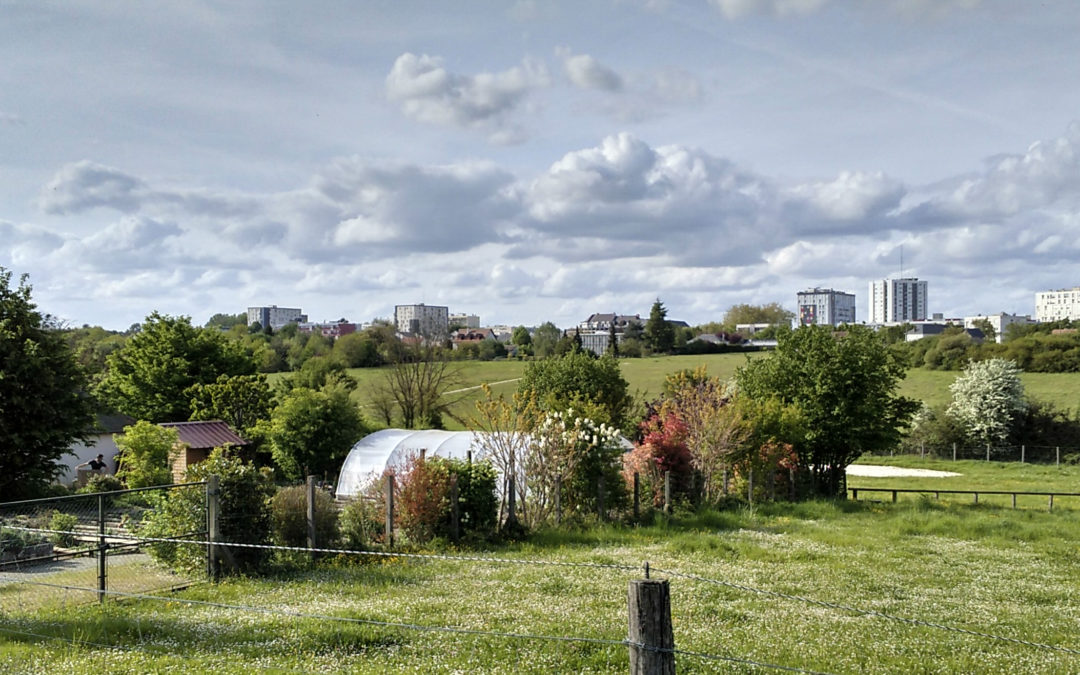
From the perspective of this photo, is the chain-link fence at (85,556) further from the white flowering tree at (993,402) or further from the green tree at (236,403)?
the white flowering tree at (993,402)

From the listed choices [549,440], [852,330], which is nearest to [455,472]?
[549,440]

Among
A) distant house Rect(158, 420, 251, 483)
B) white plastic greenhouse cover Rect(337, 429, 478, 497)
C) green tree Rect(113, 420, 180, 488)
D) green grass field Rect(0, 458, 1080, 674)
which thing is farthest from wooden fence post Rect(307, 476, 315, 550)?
distant house Rect(158, 420, 251, 483)

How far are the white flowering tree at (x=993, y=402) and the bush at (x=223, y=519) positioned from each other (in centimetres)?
5072

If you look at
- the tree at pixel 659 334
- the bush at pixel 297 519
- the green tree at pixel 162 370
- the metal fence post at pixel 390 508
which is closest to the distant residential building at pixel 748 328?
the tree at pixel 659 334

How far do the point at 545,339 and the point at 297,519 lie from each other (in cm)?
9437

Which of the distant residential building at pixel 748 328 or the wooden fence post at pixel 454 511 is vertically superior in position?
the distant residential building at pixel 748 328

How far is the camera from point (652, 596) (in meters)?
4.55

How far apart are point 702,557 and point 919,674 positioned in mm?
6982

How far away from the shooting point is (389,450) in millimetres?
29906

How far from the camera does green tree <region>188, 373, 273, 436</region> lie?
40.5 metres

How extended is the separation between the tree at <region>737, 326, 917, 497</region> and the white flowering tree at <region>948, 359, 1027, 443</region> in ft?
85.3

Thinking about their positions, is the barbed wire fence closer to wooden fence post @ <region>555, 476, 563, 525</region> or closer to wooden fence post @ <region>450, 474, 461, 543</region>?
wooden fence post @ <region>450, 474, 461, 543</region>

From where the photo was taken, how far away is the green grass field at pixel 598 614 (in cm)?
799

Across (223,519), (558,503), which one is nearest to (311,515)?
(223,519)
